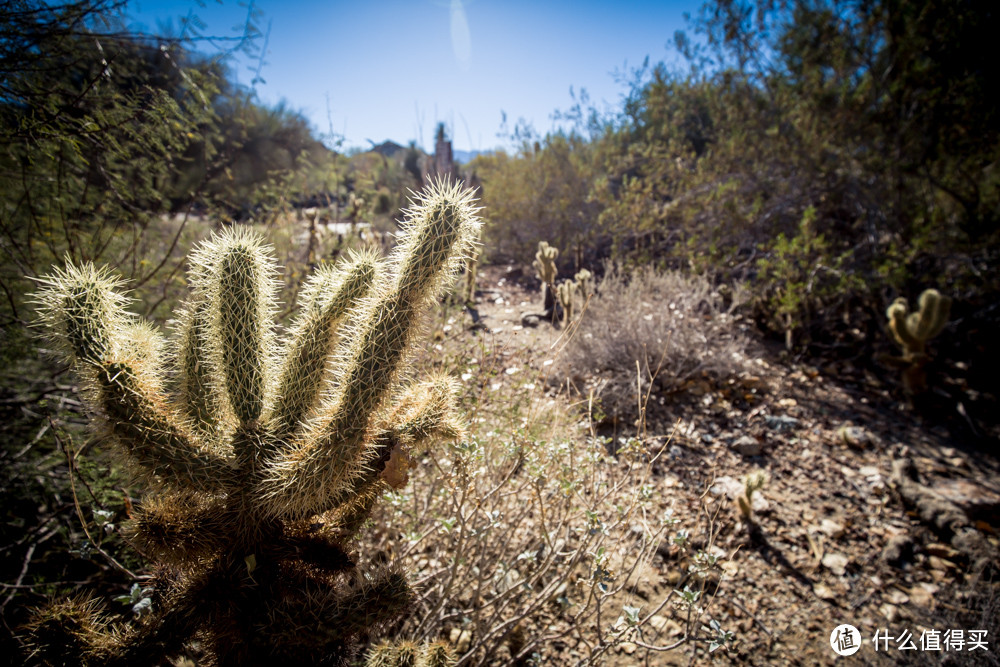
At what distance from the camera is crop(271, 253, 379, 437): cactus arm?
124 centimetres

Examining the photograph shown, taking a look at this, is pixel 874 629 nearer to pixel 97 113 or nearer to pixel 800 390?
pixel 800 390

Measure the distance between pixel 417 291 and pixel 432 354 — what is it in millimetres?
1325

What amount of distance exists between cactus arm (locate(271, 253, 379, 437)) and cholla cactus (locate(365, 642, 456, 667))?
702mm

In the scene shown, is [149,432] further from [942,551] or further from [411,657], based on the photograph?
[942,551]

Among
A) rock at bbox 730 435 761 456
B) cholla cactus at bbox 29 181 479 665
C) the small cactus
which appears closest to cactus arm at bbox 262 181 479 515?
cholla cactus at bbox 29 181 479 665

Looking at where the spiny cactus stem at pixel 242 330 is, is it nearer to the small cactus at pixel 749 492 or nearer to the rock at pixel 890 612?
the small cactus at pixel 749 492

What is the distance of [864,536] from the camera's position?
238cm

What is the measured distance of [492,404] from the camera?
2455 millimetres

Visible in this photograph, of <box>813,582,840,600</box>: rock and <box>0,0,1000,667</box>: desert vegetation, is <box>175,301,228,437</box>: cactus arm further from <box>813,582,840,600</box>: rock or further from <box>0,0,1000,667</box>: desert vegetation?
<box>813,582,840,600</box>: rock

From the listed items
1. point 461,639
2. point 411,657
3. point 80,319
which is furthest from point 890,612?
point 80,319

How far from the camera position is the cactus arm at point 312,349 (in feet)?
4.07

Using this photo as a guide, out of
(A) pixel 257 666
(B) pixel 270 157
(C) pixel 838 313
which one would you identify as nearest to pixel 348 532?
(A) pixel 257 666

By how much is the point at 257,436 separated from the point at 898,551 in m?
2.99

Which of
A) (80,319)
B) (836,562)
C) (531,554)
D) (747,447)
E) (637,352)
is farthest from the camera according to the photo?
(637,352)
